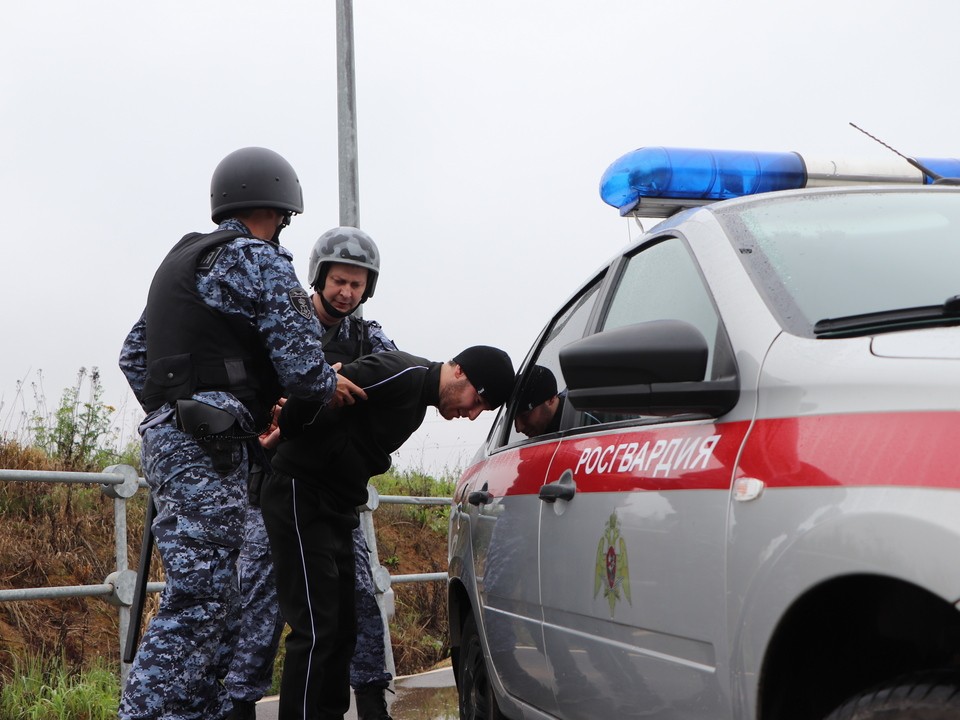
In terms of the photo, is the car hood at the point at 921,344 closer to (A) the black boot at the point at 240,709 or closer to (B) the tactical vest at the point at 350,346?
(B) the tactical vest at the point at 350,346

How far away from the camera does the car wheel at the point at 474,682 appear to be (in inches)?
153

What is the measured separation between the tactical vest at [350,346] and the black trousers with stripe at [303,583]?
1177 mm

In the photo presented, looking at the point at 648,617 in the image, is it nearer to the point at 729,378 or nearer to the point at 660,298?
the point at 729,378

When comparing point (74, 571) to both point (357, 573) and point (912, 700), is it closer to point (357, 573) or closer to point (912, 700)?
point (357, 573)

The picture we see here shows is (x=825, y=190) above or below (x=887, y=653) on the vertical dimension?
above

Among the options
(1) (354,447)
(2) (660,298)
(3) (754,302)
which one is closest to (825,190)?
(2) (660,298)

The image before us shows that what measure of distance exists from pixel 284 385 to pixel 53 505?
17.2 feet

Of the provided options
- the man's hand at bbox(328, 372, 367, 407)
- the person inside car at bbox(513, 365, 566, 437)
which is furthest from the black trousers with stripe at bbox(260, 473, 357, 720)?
the person inside car at bbox(513, 365, 566, 437)

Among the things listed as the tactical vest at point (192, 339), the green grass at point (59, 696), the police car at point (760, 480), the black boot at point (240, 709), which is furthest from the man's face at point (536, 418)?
the green grass at point (59, 696)

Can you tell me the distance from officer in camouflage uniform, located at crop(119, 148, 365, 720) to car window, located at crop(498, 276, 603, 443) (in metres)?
0.68

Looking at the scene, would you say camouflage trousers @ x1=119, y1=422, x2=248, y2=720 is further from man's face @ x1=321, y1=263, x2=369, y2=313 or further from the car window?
man's face @ x1=321, y1=263, x2=369, y2=313

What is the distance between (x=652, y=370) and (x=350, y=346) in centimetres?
363

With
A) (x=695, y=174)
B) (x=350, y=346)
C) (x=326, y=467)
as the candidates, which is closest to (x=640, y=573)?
(x=695, y=174)

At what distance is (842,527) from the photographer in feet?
5.97
